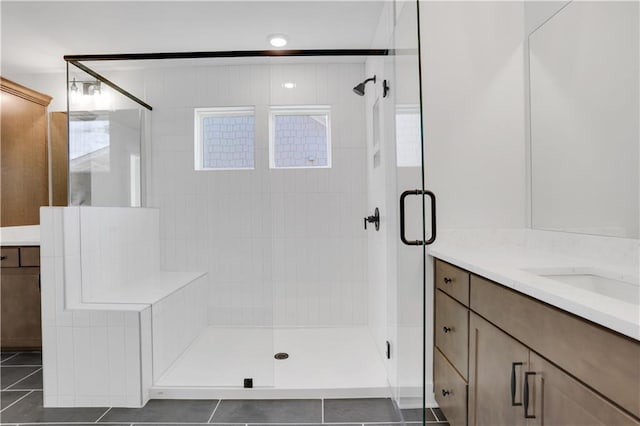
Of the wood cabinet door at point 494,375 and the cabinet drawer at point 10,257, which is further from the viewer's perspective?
the cabinet drawer at point 10,257

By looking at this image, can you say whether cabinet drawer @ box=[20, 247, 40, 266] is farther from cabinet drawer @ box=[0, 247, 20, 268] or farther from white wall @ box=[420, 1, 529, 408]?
white wall @ box=[420, 1, 529, 408]

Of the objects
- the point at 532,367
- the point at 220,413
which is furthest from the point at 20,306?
the point at 532,367

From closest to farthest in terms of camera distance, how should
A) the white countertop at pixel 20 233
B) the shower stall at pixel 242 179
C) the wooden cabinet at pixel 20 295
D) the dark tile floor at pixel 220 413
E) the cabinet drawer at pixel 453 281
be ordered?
1. the cabinet drawer at pixel 453 281
2. the dark tile floor at pixel 220 413
3. the shower stall at pixel 242 179
4. the wooden cabinet at pixel 20 295
5. the white countertop at pixel 20 233

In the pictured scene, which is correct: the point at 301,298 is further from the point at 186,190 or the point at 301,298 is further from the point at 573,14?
the point at 573,14

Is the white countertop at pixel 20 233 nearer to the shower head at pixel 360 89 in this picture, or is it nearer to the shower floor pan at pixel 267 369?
the shower floor pan at pixel 267 369

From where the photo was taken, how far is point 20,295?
270 centimetres

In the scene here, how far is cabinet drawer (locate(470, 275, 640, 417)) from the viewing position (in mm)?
730

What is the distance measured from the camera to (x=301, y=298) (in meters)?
2.46

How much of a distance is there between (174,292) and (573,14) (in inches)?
98.8

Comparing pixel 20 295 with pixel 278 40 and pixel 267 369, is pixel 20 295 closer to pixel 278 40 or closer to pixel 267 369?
pixel 267 369

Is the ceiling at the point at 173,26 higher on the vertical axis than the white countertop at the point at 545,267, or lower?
higher

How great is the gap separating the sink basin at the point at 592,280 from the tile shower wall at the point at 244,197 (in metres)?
1.40

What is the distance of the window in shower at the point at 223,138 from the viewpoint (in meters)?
2.23

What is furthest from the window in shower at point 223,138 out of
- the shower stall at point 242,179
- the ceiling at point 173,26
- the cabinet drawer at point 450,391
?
the cabinet drawer at point 450,391
